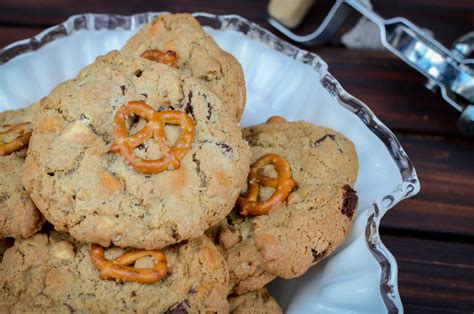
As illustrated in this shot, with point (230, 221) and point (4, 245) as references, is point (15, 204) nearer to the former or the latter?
point (4, 245)

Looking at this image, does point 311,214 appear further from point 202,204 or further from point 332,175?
point 202,204

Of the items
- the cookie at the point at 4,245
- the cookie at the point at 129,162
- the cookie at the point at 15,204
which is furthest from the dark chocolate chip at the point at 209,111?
the cookie at the point at 4,245

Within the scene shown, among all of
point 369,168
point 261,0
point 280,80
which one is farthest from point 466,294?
point 261,0

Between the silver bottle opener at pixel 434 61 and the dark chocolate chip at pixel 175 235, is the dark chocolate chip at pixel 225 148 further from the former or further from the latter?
the silver bottle opener at pixel 434 61

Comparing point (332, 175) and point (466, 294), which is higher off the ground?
point (332, 175)

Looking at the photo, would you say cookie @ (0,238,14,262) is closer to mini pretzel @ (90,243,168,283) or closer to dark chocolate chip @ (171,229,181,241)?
mini pretzel @ (90,243,168,283)
